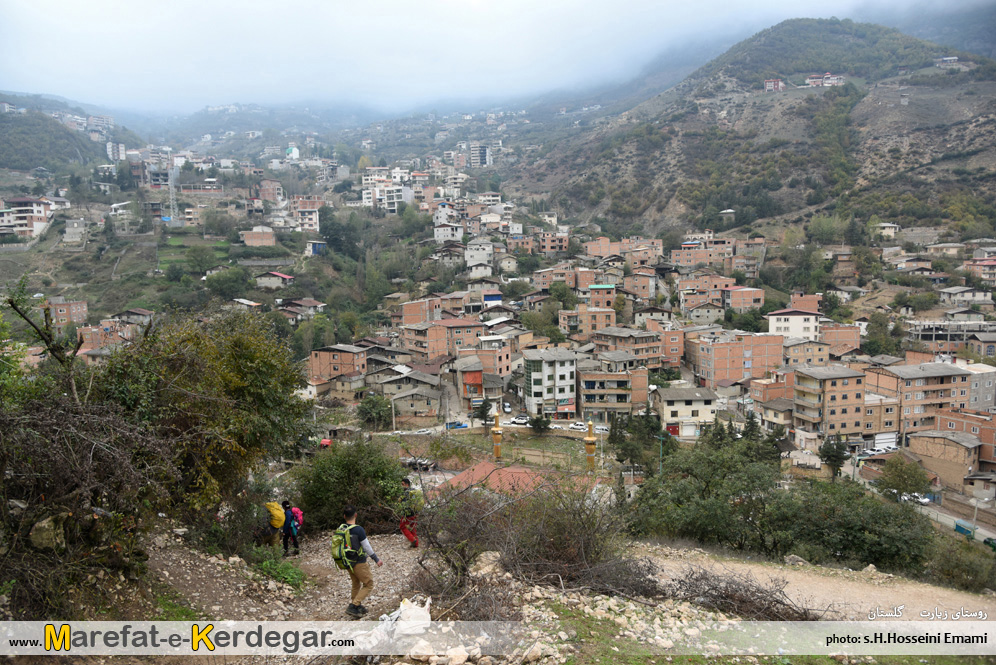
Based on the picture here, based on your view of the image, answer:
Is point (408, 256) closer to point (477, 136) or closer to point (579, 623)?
point (579, 623)

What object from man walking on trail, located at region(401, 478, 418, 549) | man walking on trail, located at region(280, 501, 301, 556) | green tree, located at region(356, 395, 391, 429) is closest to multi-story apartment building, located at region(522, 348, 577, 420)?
green tree, located at region(356, 395, 391, 429)

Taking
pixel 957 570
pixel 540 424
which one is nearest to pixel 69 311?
pixel 540 424

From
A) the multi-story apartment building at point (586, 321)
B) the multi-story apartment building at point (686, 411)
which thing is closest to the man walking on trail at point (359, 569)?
the multi-story apartment building at point (686, 411)

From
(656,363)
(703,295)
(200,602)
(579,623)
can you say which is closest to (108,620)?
(200,602)

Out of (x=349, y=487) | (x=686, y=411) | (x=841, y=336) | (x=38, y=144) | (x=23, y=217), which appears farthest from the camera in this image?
(x=38, y=144)

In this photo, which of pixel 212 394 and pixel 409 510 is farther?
pixel 409 510

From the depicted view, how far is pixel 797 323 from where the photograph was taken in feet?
101

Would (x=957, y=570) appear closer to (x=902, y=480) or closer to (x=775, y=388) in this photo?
(x=902, y=480)

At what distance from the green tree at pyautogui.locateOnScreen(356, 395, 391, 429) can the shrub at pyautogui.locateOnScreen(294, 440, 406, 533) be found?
604 inches

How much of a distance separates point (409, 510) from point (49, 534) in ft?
10.4

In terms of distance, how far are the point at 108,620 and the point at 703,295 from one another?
114ft

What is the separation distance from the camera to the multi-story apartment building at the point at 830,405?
73.8 feet

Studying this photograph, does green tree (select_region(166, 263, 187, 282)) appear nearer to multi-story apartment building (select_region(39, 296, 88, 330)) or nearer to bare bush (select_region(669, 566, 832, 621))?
multi-story apartment building (select_region(39, 296, 88, 330))

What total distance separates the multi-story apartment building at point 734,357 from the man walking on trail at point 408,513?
22896mm
